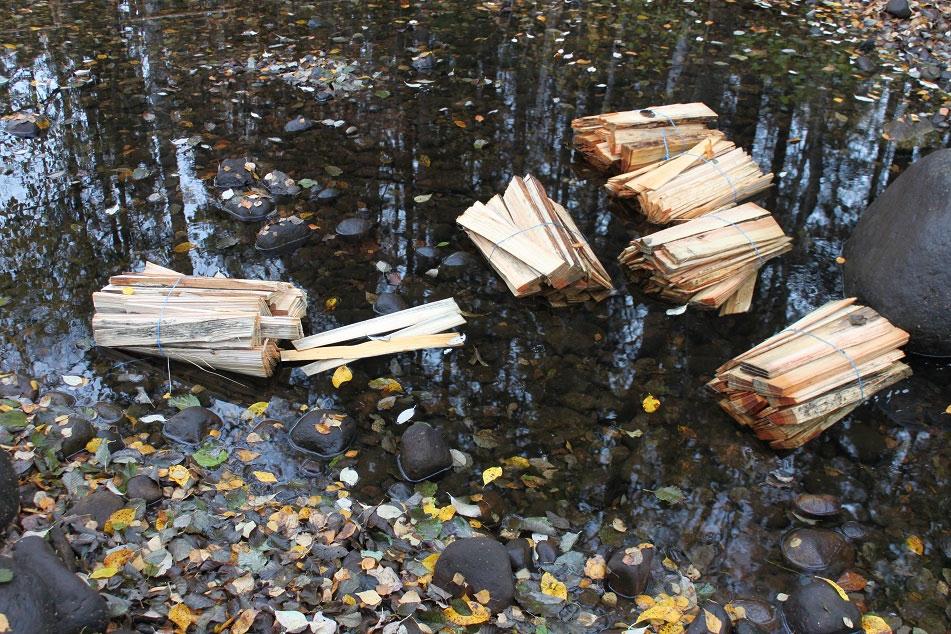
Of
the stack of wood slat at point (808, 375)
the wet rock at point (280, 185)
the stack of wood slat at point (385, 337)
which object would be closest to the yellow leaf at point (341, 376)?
the stack of wood slat at point (385, 337)

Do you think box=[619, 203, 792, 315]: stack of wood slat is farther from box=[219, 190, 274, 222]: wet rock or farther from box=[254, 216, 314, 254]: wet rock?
box=[219, 190, 274, 222]: wet rock

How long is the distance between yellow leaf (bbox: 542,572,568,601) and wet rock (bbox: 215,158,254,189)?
5.33m

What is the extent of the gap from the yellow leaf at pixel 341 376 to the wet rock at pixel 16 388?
6.96 feet

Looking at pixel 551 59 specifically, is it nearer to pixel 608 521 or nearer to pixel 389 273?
pixel 389 273

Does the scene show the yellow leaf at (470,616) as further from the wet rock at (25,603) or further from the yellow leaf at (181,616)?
the wet rock at (25,603)

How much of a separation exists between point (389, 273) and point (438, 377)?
1.41 meters

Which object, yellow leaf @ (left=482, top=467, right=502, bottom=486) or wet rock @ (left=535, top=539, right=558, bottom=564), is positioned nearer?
wet rock @ (left=535, top=539, right=558, bottom=564)

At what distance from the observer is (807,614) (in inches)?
166

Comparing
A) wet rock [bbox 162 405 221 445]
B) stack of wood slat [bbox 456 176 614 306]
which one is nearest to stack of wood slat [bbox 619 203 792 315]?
stack of wood slat [bbox 456 176 614 306]

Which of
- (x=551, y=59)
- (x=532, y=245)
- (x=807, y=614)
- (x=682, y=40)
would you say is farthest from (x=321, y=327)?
(x=682, y=40)

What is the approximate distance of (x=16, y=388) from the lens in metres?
5.29

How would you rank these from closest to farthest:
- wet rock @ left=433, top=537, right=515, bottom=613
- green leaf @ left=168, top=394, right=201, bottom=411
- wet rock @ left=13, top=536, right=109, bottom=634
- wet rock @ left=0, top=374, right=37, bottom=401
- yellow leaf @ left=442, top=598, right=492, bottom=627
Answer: wet rock @ left=13, top=536, right=109, bottom=634
yellow leaf @ left=442, top=598, right=492, bottom=627
wet rock @ left=433, top=537, right=515, bottom=613
wet rock @ left=0, top=374, right=37, bottom=401
green leaf @ left=168, top=394, right=201, bottom=411

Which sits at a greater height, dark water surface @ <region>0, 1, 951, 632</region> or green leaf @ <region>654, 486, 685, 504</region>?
dark water surface @ <region>0, 1, 951, 632</region>

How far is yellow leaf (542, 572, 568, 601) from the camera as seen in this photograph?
4.24 m
